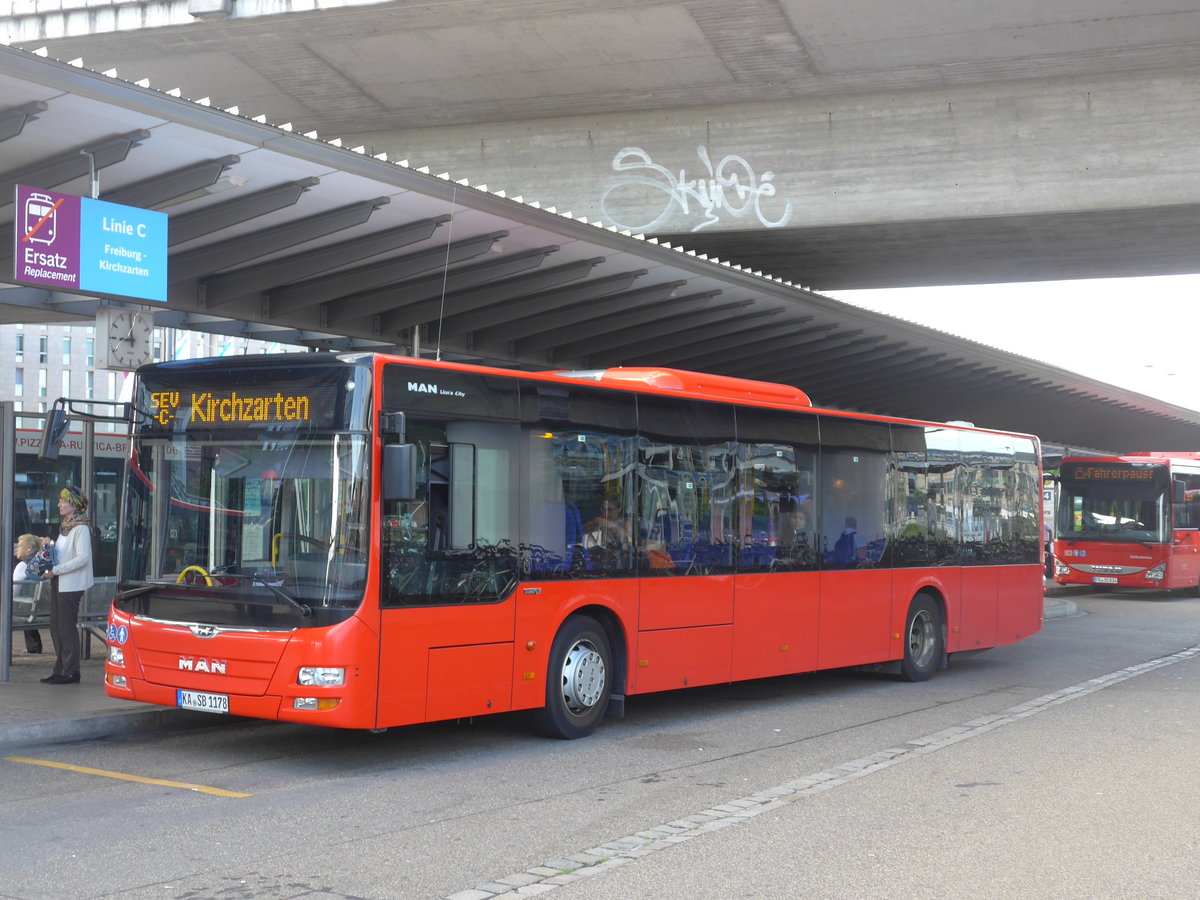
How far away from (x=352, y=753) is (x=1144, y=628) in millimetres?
16599

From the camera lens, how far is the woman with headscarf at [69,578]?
11.4m

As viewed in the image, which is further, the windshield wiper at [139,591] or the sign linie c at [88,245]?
the sign linie c at [88,245]

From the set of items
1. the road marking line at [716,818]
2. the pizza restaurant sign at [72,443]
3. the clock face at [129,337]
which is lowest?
the road marking line at [716,818]

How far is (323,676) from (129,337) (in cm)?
604

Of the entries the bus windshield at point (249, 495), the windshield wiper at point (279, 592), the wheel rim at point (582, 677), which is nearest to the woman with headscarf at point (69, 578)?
the bus windshield at point (249, 495)

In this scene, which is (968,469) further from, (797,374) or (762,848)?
(797,374)

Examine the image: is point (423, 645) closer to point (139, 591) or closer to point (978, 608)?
point (139, 591)

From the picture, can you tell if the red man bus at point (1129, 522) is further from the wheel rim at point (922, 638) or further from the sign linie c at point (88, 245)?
the sign linie c at point (88, 245)

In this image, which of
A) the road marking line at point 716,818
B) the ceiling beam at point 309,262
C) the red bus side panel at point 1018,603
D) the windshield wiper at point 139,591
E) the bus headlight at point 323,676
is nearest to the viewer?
the road marking line at point 716,818

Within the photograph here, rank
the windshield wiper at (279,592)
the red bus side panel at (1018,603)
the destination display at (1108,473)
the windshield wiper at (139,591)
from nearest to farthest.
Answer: the windshield wiper at (279,592)
the windshield wiper at (139,591)
the red bus side panel at (1018,603)
the destination display at (1108,473)

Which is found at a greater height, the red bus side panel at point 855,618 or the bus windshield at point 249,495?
the bus windshield at point 249,495

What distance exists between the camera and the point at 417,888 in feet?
19.3

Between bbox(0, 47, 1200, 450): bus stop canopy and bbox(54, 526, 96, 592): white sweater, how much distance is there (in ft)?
9.95

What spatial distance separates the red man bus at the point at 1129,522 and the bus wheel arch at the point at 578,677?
74.7 ft
